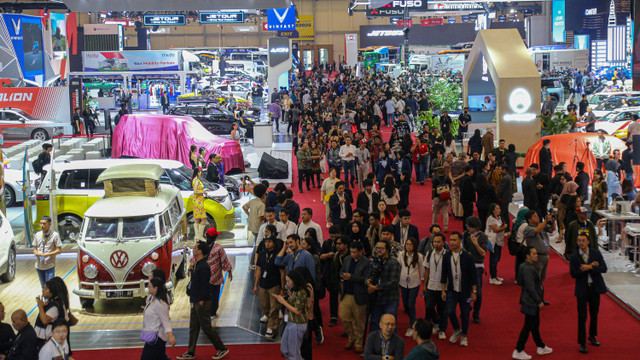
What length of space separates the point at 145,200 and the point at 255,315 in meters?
2.55

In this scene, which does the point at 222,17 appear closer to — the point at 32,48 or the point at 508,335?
the point at 32,48

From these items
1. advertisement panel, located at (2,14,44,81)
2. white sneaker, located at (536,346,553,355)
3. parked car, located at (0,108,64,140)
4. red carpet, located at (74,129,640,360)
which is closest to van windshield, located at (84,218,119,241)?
red carpet, located at (74,129,640,360)

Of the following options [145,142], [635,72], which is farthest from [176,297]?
[635,72]

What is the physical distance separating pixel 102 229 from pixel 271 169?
10.8 m

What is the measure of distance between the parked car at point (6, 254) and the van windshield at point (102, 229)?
6.65ft

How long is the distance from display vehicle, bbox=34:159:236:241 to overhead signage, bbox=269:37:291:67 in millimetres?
22209

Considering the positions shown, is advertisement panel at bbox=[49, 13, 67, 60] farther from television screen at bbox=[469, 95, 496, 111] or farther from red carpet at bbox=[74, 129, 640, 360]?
red carpet at bbox=[74, 129, 640, 360]

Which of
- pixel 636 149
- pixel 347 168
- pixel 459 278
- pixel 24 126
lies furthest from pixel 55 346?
pixel 24 126

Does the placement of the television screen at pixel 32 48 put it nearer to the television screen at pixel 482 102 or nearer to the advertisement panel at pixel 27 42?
the advertisement panel at pixel 27 42

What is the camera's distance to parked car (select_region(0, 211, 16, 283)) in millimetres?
11844

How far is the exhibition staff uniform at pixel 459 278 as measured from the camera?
905cm

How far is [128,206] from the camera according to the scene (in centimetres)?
1111

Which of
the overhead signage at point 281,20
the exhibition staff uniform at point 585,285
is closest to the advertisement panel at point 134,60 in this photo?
the overhead signage at point 281,20

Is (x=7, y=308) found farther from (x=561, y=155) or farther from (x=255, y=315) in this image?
(x=561, y=155)
